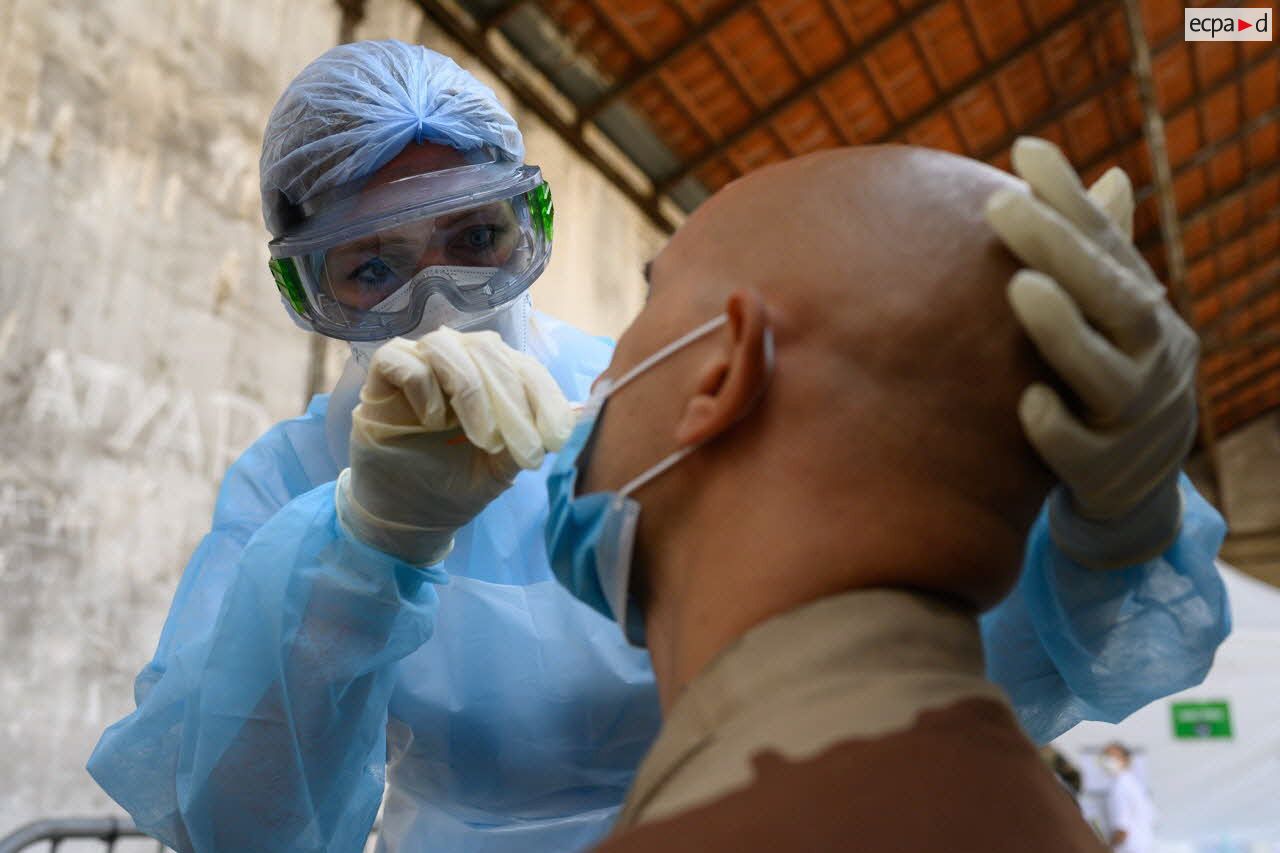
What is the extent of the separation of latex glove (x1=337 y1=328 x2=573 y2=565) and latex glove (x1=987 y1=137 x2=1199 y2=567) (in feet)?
1.57

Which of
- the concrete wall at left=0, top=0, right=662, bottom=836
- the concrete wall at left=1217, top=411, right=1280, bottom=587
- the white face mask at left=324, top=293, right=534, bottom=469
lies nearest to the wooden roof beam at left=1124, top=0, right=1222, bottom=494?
the concrete wall at left=1217, top=411, right=1280, bottom=587

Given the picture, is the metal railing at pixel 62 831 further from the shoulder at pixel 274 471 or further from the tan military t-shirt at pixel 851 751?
the tan military t-shirt at pixel 851 751

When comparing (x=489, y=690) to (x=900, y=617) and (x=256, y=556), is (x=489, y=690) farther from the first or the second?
Answer: (x=900, y=617)

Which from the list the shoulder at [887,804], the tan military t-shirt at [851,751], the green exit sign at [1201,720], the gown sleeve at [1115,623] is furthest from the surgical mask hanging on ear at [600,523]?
the green exit sign at [1201,720]

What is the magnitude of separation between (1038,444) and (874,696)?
23 cm

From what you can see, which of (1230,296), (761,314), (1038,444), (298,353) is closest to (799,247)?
(761,314)

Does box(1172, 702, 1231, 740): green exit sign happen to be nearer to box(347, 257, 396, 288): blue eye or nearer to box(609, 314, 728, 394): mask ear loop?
box(347, 257, 396, 288): blue eye

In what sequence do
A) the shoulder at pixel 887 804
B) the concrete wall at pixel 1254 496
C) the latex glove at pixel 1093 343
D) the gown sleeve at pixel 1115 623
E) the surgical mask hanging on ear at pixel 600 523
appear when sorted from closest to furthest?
the shoulder at pixel 887 804
the latex glove at pixel 1093 343
the surgical mask hanging on ear at pixel 600 523
the gown sleeve at pixel 1115 623
the concrete wall at pixel 1254 496

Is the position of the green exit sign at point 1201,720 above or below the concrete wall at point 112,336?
below

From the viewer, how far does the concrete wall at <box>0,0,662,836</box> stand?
3930mm

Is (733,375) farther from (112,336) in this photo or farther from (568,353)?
(112,336)

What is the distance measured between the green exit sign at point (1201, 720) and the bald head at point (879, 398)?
7.03 meters

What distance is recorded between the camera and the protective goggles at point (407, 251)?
62.4 inches

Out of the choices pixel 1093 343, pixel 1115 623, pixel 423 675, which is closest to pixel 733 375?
pixel 1093 343
